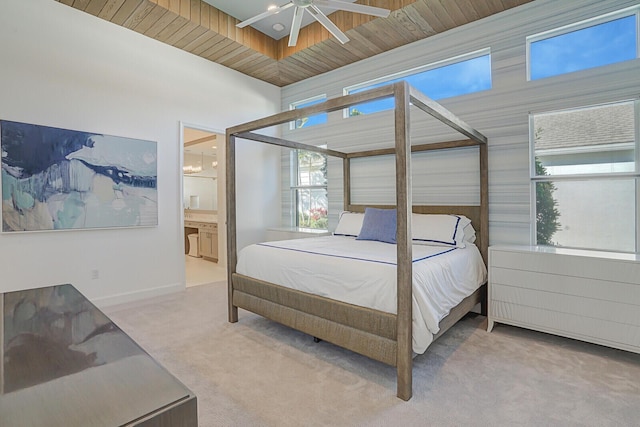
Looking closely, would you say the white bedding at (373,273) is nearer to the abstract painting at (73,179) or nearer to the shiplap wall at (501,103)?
the shiplap wall at (501,103)

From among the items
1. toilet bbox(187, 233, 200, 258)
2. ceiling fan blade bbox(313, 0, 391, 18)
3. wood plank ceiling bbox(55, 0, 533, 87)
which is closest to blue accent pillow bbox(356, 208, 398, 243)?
ceiling fan blade bbox(313, 0, 391, 18)

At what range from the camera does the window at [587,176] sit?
275 cm

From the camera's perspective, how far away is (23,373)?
843 millimetres

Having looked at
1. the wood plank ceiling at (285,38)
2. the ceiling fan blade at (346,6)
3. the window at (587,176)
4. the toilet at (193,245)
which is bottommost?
the toilet at (193,245)

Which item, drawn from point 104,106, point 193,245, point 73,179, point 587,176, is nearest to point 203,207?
point 193,245

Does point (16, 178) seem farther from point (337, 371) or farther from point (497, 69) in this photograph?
point (497, 69)

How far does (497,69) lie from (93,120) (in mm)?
4362

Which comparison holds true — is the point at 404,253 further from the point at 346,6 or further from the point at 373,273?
the point at 346,6

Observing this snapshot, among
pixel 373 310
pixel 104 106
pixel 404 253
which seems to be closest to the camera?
pixel 404 253

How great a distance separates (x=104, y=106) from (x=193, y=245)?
12.8ft

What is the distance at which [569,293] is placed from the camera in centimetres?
249

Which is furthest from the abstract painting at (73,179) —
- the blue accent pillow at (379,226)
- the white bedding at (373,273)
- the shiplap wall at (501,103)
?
the shiplap wall at (501,103)

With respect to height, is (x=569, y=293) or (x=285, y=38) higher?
(x=285, y=38)

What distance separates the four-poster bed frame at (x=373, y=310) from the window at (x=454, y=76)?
2.35 feet
